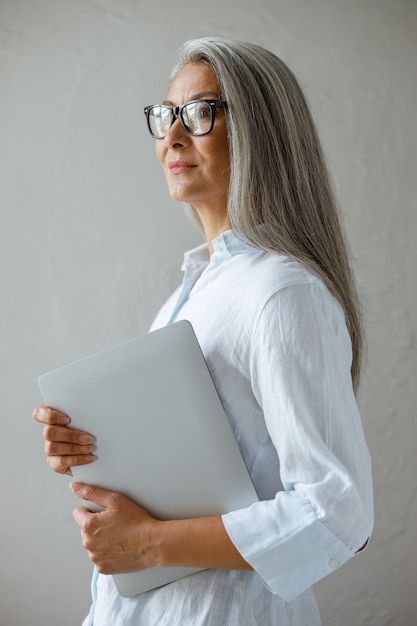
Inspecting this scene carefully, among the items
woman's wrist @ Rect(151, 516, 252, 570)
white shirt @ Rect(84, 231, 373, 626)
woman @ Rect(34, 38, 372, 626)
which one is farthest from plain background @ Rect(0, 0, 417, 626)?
woman's wrist @ Rect(151, 516, 252, 570)

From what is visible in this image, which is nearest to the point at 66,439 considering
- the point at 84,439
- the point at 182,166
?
the point at 84,439

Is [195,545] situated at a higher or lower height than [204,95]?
lower

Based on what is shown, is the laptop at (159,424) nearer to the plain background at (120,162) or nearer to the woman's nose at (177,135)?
the woman's nose at (177,135)

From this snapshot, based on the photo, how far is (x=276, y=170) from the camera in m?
1.07

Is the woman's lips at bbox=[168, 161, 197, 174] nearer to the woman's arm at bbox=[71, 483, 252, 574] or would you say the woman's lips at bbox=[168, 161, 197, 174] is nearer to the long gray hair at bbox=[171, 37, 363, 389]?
the long gray hair at bbox=[171, 37, 363, 389]

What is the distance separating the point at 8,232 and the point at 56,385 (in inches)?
41.1

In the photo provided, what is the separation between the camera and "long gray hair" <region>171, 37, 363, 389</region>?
104cm

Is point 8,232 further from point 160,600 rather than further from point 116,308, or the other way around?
point 160,600

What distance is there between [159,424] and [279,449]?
17cm

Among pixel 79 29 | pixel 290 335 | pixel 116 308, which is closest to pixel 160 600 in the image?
pixel 290 335

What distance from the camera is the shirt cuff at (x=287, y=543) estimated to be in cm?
85

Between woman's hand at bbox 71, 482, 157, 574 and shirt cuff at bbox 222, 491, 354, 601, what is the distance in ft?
0.41

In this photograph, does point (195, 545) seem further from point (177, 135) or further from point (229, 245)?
point (177, 135)

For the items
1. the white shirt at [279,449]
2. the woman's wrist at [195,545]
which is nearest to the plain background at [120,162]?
the white shirt at [279,449]
